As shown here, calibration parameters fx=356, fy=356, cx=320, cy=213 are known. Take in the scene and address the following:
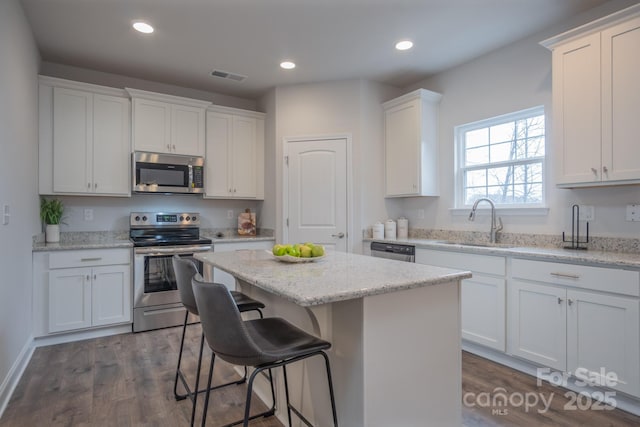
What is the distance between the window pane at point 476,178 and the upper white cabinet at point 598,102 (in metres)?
0.92

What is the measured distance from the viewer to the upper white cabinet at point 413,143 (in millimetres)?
3705

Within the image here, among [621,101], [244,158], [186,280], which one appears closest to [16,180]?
[186,280]

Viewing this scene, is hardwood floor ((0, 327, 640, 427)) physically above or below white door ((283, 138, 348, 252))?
below

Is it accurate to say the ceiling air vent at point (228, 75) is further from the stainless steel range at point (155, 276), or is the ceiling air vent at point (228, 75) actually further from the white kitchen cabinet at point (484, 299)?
the white kitchen cabinet at point (484, 299)

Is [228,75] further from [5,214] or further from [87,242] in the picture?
[5,214]

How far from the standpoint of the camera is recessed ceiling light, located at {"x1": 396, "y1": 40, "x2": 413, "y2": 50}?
3141 mm

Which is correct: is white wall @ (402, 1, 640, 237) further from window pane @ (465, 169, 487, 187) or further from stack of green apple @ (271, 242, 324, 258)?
stack of green apple @ (271, 242, 324, 258)

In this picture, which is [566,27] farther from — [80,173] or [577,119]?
[80,173]

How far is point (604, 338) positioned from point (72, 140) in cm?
451

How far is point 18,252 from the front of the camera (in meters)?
2.51

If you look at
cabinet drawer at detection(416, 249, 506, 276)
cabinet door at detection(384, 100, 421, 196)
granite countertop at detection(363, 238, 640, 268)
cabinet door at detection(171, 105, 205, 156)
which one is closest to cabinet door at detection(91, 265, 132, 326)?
cabinet door at detection(171, 105, 205, 156)

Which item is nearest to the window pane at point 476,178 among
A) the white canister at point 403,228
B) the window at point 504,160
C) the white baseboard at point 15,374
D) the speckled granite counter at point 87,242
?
the window at point 504,160

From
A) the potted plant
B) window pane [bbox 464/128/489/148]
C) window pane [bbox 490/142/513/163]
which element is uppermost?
window pane [bbox 464/128/489/148]

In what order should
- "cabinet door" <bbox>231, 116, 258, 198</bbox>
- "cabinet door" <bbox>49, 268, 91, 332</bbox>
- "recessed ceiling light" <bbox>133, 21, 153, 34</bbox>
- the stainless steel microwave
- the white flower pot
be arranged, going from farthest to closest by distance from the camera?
1. "cabinet door" <bbox>231, 116, 258, 198</bbox>
2. the stainless steel microwave
3. the white flower pot
4. "cabinet door" <bbox>49, 268, 91, 332</bbox>
5. "recessed ceiling light" <bbox>133, 21, 153, 34</bbox>
